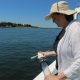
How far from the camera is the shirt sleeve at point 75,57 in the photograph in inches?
103

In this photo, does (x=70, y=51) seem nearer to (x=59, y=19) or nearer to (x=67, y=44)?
(x=67, y=44)

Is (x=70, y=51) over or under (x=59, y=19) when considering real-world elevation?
under

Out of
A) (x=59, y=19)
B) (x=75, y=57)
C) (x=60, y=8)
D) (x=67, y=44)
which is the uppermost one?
(x=60, y=8)

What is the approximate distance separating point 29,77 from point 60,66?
850 cm

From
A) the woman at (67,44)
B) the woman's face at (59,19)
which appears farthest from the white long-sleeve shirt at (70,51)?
the woman's face at (59,19)

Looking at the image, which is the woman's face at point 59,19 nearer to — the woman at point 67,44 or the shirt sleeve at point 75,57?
the woman at point 67,44

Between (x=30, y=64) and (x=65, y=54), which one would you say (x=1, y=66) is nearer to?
(x=30, y=64)

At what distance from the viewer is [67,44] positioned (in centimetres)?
273

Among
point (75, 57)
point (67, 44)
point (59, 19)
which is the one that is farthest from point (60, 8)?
point (75, 57)

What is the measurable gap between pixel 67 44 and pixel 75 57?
175 millimetres

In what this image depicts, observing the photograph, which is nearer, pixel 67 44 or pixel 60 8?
pixel 67 44

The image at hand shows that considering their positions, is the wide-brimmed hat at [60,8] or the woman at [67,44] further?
the wide-brimmed hat at [60,8]

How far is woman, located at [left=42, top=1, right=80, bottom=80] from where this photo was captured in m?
2.63

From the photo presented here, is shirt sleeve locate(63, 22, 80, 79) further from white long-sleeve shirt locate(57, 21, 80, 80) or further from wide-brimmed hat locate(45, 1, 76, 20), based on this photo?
wide-brimmed hat locate(45, 1, 76, 20)
